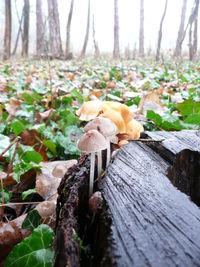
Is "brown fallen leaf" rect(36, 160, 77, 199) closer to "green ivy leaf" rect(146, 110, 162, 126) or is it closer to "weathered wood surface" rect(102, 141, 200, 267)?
"weathered wood surface" rect(102, 141, 200, 267)

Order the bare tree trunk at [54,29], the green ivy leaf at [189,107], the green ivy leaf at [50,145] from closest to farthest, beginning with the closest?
the green ivy leaf at [50,145], the green ivy leaf at [189,107], the bare tree trunk at [54,29]

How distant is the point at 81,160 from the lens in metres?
1.13

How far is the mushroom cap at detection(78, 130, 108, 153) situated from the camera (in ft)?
2.95

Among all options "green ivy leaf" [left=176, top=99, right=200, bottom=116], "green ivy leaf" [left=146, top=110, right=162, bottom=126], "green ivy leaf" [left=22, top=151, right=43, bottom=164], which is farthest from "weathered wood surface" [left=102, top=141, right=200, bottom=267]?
"green ivy leaf" [left=176, top=99, right=200, bottom=116]

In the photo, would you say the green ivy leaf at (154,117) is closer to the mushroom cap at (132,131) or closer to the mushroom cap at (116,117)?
the mushroom cap at (132,131)

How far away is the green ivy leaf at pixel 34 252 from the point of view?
0.90 m

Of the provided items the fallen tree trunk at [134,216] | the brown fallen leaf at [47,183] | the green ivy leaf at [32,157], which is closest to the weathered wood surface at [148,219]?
the fallen tree trunk at [134,216]

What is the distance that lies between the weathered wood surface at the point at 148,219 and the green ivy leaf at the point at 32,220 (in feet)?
1.17

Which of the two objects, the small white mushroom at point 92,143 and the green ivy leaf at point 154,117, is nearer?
the small white mushroom at point 92,143

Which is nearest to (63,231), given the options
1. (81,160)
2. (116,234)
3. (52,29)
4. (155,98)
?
(116,234)

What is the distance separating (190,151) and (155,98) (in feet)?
5.17

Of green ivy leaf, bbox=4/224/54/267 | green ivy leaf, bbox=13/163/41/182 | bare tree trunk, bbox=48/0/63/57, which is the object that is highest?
bare tree trunk, bbox=48/0/63/57

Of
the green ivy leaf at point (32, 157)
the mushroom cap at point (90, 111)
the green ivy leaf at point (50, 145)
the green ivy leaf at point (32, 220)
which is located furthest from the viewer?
the green ivy leaf at point (50, 145)

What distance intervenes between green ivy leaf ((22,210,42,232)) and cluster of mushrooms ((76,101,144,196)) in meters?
0.29
